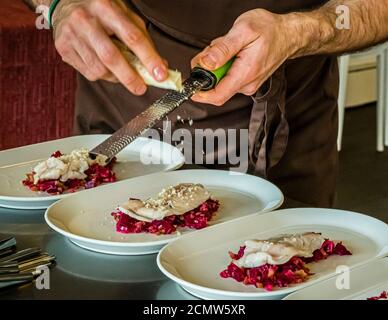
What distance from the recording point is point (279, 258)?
1.14 metres

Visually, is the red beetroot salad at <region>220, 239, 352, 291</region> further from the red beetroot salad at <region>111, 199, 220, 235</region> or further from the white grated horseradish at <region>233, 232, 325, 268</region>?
the red beetroot salad at <region>111, 199, 220, 235</region>

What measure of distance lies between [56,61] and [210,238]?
209cm

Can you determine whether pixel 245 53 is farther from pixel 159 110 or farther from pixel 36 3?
pixel 36 3

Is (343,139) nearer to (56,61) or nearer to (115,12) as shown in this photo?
(56,61)

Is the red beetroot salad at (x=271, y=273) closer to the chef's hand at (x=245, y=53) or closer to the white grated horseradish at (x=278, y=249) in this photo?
the white grated horseradish at (x=278, y=249)

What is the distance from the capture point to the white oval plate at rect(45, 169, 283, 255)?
1247 millimetres

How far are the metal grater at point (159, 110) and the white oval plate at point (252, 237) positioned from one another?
0.22 m

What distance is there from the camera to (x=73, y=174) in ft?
4.91

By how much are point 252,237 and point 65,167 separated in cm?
40

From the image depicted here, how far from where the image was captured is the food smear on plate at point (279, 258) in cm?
111

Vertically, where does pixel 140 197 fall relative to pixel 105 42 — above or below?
below

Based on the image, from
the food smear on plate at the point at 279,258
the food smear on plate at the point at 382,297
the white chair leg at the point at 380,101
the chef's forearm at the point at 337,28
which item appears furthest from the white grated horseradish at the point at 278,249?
the white chair leg at the point at 380,101

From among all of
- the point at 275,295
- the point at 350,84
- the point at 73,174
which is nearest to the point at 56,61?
the point at 73,174

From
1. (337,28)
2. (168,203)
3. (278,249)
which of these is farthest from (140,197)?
(337,28)
